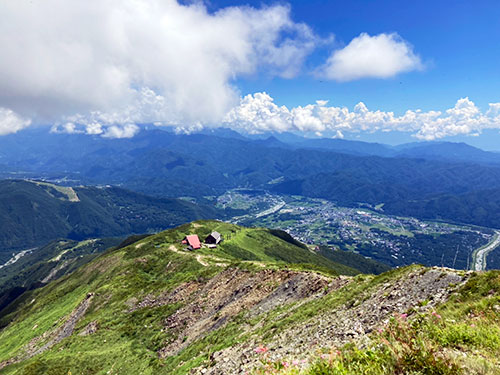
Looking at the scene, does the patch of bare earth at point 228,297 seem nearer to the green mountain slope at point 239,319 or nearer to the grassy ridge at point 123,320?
the green mountain slope at point 239,319

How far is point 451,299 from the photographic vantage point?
54.0ft

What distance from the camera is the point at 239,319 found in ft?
109

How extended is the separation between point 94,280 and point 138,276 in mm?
29908

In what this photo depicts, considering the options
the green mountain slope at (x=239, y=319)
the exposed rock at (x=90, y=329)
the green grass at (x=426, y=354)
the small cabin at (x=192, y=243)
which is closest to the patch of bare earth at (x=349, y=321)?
the green mountain slope at (x=239, y=319)

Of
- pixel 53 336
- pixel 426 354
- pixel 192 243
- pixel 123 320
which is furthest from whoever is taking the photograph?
pixel 192 243

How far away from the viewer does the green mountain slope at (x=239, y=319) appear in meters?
15.4

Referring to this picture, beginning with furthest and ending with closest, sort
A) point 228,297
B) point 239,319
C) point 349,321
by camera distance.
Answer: point 228,297 → point 239,319 → point 349,321

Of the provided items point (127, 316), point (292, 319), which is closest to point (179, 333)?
point (127, 316)

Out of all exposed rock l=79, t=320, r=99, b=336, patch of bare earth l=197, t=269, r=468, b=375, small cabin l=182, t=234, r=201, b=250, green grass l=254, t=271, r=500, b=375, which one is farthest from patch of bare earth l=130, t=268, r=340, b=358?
small cabin l=182, t=234, r=201, b=250

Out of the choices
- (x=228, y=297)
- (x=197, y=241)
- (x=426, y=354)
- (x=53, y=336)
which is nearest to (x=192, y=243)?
(x=197, y=241)

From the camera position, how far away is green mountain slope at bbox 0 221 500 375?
15422 mm

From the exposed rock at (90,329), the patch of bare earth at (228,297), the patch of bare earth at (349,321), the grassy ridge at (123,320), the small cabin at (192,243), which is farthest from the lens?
the small cabin at (192,243)

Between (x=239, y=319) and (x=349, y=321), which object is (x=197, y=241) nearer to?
(x=239, y=319)

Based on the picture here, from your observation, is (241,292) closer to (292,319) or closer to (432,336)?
(292,319)
